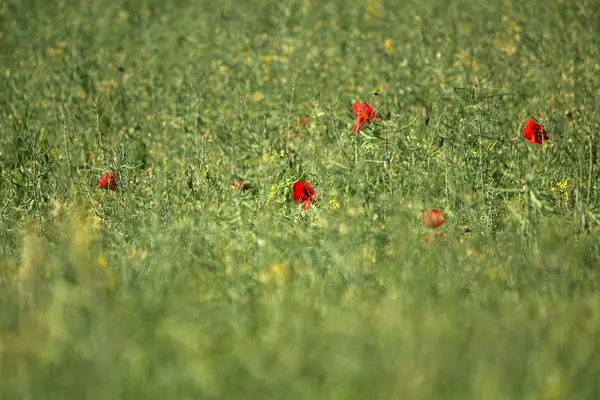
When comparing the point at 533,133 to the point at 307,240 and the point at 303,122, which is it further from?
the point at 303,122

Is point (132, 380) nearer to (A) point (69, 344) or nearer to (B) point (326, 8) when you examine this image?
(A) point (69, 344)

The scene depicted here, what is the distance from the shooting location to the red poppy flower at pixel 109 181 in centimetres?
425

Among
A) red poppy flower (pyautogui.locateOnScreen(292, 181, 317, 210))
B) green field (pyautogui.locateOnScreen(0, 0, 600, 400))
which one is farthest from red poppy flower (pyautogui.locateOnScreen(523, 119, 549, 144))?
red poppy flower (pyautogui.locateOnScreen(292, 181, 317, 210))

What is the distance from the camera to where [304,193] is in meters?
4.06

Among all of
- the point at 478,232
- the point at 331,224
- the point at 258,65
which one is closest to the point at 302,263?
the point at 331,224

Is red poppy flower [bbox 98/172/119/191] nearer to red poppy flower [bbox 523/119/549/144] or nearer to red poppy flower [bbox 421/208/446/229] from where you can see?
red poppy flower [bbox 421/208/446/229]

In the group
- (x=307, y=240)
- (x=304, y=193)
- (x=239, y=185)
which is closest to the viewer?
(x=307, y=240)

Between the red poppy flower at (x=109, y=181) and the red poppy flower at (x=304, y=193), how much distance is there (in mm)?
873

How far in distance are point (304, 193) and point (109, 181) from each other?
914 mm

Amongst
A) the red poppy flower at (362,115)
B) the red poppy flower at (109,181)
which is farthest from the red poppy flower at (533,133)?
the red poppy flower at (109,181)

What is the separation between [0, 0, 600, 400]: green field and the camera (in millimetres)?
2510

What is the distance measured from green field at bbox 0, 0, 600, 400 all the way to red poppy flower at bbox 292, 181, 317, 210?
0.12 feet

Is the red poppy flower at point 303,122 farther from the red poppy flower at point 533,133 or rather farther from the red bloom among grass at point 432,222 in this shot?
the red bloom among grass at point 432,222

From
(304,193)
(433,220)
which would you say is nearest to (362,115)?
(304,193)
